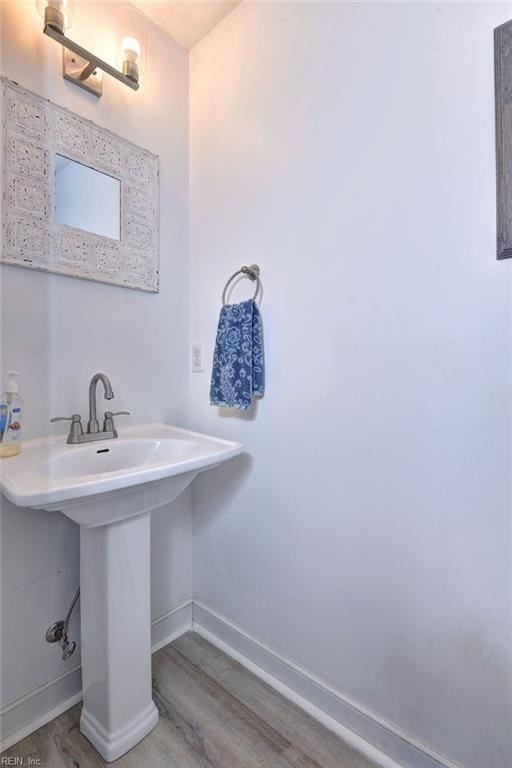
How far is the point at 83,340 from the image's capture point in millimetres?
1192

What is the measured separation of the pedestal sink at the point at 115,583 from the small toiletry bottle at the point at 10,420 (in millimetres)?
49

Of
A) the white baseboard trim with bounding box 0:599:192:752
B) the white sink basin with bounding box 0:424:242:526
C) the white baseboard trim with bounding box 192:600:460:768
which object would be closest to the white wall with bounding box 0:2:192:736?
the white baseboard trim with bounding box 0:599:192:752

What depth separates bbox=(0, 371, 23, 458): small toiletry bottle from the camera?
965 mm

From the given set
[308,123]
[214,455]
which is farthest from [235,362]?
[308,123]

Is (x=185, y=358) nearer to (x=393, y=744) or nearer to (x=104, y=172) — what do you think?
(x=104, y=172)

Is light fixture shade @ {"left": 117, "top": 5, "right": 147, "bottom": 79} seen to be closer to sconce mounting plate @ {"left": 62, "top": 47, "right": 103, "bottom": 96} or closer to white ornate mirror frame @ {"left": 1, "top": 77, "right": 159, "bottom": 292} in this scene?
sconce mounting plate @ {"left": 62, "top": 47, "right": 103, "bottom": 96}

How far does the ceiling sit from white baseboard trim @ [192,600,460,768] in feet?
7.91

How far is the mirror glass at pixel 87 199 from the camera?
113 centimetres

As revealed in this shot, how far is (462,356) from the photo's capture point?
32.4 inches

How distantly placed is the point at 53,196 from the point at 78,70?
45 centimetres

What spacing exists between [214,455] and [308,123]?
3.61 ft

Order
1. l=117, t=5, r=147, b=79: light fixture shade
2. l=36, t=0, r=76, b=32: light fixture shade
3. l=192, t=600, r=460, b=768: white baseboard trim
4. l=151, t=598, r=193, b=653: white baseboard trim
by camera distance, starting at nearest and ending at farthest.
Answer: l=192, t=600, r=460, b=768: white baseboard trim < l=36, t=0, r=76, b=32: light fixture shade < l=117, t=5, r=147, b=79: light fixture shade < l=151, t=598, r=193, b=653: white baseboard trim

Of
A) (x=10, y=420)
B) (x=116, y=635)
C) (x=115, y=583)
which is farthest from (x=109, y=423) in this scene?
(x=116, y=635)

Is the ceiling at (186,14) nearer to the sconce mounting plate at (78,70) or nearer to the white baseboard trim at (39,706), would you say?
the sconce mounting plate at (78,70)
